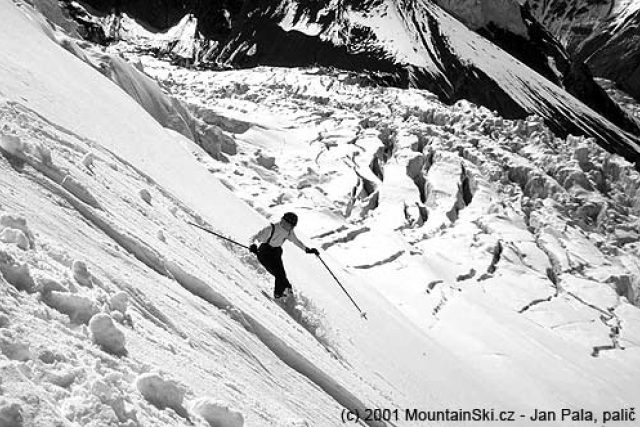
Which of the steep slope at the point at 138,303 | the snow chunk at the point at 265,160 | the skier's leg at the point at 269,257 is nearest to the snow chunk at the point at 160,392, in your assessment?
the steep slope at the point at 138,303

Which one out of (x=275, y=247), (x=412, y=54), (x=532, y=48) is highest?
(x=532, y=48)

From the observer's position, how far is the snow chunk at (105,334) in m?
3.10

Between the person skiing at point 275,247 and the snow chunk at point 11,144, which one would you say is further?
the person skiing at point 275,247

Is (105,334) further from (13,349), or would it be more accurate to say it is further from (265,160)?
(265,160)

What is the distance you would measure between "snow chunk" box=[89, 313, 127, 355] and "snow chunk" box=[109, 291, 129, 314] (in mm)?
453

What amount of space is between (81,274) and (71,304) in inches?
18.2

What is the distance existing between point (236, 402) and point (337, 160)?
26.2 m

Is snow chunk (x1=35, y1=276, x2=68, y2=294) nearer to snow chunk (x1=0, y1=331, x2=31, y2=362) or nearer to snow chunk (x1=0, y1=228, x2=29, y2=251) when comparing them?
snow chunk (x1=0, y1=228, x2=29, y2=251)

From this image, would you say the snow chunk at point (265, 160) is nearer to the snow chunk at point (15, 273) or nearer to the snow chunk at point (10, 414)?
the snow chunk at point (15, 273)

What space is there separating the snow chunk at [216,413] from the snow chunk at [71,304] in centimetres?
78

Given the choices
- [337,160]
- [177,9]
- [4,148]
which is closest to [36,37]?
[4,148]

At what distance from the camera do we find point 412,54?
220 feet

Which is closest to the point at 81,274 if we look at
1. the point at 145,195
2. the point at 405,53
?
the point at 145,195

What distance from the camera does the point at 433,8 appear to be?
269 ft
